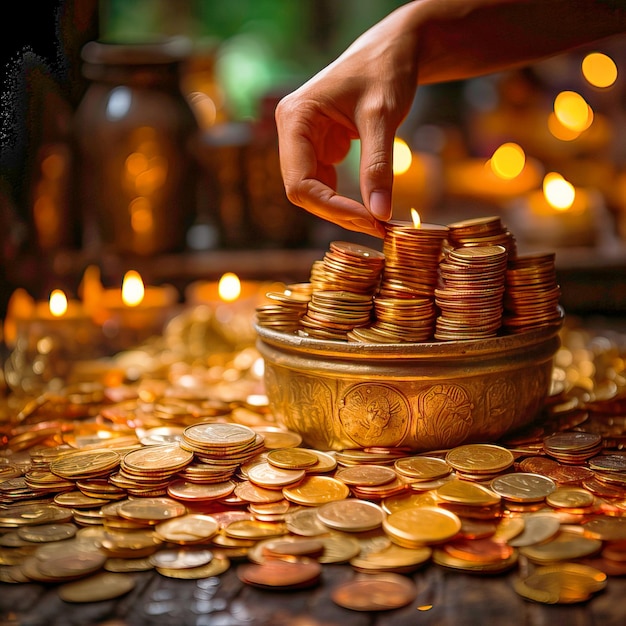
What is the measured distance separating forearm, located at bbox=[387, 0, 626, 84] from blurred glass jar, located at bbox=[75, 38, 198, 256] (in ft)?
5.84

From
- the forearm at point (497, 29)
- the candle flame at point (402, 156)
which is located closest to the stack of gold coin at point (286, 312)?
the forearm at point (497, 29)

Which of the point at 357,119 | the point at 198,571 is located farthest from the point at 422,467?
the point at 357,119

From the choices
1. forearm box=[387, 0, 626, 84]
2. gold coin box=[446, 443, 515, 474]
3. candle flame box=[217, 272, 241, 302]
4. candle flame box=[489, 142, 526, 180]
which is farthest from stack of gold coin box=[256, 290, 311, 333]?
candle flame box=[489, 142, 526, 180]

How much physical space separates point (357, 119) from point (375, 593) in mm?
868

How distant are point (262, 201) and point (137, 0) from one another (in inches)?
128

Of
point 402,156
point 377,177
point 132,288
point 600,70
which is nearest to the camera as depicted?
point 377,177

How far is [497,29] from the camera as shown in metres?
1.80

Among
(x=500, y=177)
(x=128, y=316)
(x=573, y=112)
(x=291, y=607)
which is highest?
(x=573, y=112)

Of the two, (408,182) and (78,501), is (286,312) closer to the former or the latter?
(78,501)

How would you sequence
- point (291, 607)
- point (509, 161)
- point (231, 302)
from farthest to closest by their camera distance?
point (509, 161) < point (231, 302) < point (291, 607)

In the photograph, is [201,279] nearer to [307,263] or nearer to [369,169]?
[307,263]

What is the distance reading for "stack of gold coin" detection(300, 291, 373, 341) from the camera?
4.66 ft

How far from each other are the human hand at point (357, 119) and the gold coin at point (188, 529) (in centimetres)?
56

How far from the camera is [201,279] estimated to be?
140 inches
